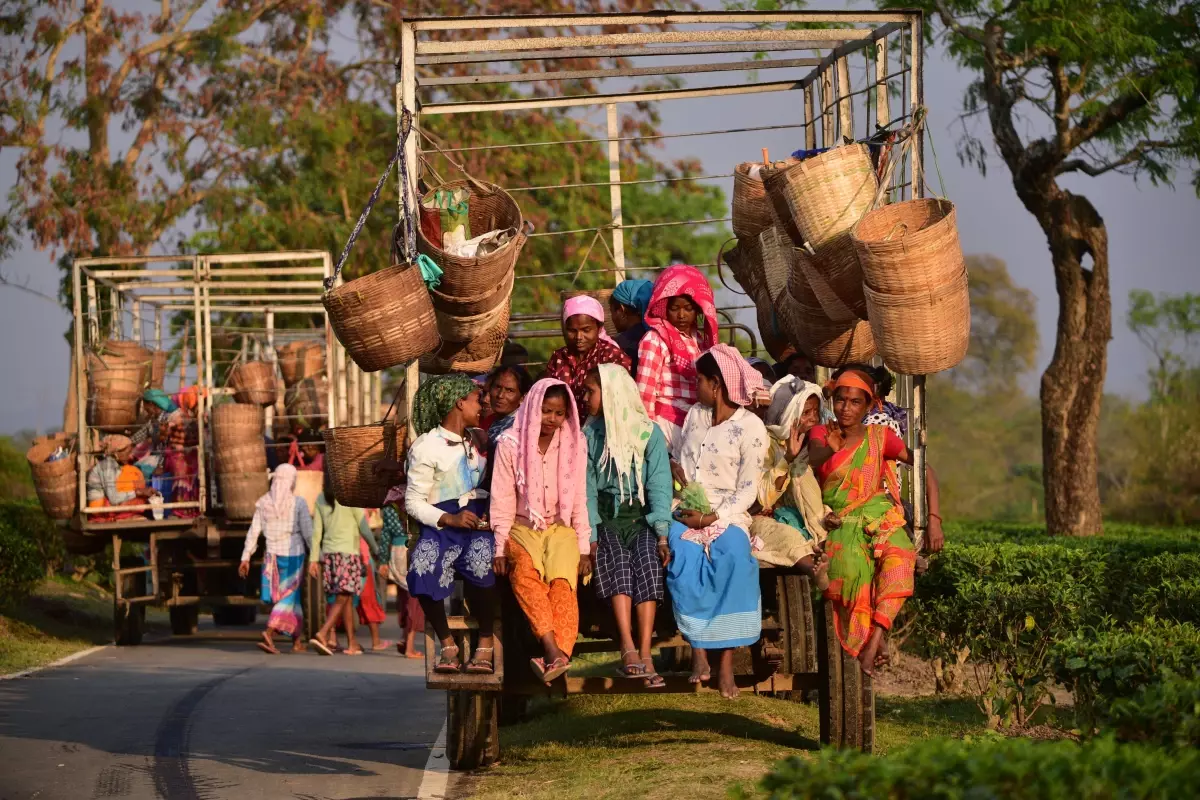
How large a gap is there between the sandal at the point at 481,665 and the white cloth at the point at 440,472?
0.70 meters

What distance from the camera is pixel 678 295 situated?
8922 millimetres

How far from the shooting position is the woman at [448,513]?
7.79 metres

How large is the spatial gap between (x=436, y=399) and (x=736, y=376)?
1541 millimetres

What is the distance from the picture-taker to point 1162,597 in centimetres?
943

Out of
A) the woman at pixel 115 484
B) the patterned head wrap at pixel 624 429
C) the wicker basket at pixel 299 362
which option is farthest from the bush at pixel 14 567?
the patterned head wrap at pixel 624 429

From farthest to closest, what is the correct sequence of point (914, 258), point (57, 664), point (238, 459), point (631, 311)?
point (238, 459), point (57, 664), point (631, 311), point (914, 258)

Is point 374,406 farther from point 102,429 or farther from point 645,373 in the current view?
point 645,373

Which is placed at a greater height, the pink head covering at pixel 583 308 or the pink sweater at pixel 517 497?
the pink head covering at pixel 583 308

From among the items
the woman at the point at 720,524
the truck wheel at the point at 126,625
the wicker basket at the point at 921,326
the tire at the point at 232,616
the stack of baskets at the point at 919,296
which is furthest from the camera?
the tire at the point at 232,616

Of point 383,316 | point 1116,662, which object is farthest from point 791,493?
point 1116,662

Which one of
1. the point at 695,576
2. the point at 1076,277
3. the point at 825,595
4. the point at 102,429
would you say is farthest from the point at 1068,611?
the point at 102,429

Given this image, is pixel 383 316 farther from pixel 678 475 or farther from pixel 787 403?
pixel 787 403

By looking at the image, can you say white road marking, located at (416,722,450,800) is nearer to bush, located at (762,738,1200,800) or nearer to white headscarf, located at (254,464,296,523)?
bush, located at (762,738,1200,800)

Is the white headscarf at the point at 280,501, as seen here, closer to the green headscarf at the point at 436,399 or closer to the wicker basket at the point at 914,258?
the green headscarf at the point at 436,399
